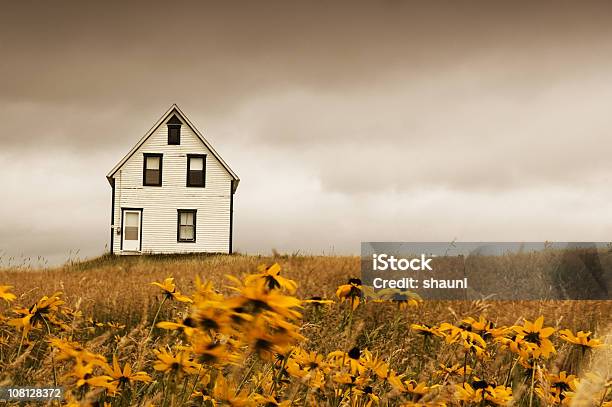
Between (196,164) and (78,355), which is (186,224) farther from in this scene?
(78,355)

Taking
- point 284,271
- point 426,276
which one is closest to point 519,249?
point 426,276

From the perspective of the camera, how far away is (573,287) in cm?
1299

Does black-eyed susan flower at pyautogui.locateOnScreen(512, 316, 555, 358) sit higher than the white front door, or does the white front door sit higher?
the white front door

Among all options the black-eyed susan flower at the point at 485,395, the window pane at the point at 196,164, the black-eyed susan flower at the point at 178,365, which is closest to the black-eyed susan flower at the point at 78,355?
the black-eyed susan flower at the point at 178,365

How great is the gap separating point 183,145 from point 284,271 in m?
19.0

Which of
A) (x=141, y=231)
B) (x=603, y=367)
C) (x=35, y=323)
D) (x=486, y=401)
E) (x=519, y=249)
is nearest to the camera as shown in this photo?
→ (x=486, y=401)

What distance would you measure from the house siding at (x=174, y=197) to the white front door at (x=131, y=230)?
29 centimetres

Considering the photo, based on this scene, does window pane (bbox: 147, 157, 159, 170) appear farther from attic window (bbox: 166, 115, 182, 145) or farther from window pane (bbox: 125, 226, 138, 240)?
window pane (bbox: 125, 226, 138, 240)

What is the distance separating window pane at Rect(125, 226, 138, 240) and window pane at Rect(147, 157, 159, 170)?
302 cm

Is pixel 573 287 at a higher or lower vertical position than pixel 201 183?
lower

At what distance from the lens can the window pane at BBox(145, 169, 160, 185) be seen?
29.6m

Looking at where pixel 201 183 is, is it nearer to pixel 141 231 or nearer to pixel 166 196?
pixel 166 196
